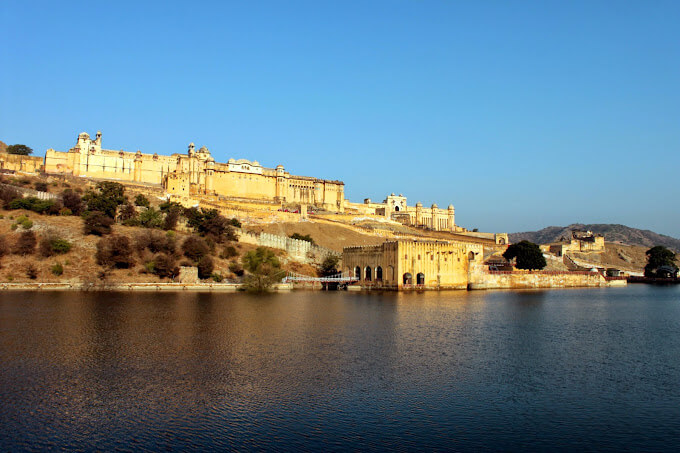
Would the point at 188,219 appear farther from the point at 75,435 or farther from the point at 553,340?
the point at 75,435

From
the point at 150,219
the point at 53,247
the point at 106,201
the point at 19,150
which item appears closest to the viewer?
the point at 53,247

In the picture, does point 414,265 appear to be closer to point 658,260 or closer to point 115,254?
point 115,254

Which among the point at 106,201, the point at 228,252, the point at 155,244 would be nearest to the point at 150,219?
the point at 106,201

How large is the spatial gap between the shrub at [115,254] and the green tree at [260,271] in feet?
29.5

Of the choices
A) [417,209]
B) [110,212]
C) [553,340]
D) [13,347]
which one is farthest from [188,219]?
[417,209]

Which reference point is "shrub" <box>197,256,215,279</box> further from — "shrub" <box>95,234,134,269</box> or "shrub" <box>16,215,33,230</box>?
"shrub" <box>16,215,33,230</box>

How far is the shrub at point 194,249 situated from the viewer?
44750 millimetres

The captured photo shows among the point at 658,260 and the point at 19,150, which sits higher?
the point at 19,150

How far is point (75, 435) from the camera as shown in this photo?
972 cm

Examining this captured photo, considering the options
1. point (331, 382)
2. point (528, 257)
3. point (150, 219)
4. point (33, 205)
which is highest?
point (33, 205)

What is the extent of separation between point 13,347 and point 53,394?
597 cm

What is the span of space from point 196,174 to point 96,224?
34198 mm

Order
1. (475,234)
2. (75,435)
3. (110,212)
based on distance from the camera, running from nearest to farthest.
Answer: (75,435), (110,212), (475,234)

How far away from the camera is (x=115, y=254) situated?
4181 centimetres
